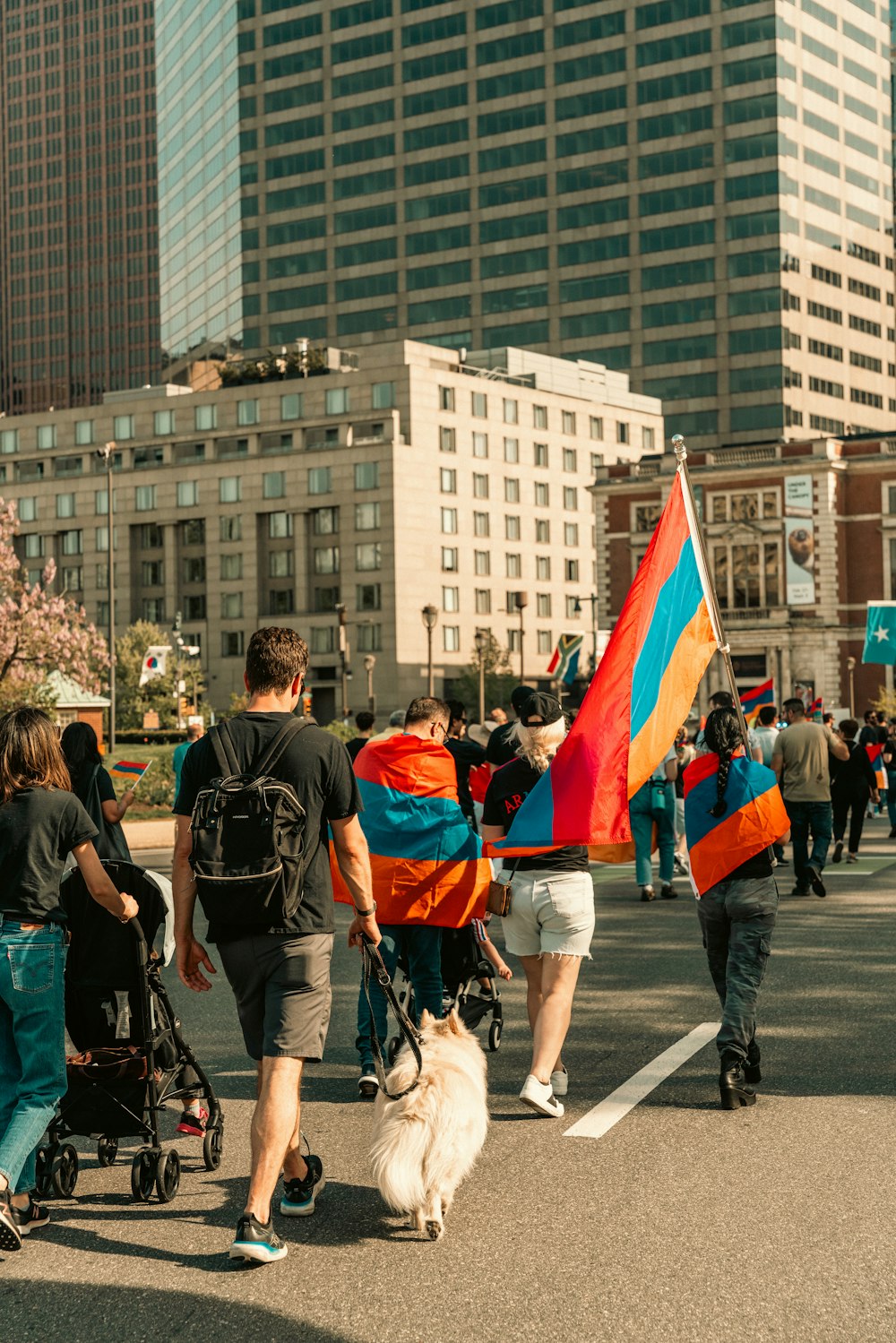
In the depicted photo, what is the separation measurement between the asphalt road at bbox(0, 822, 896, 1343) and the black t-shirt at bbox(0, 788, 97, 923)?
1.17 metres

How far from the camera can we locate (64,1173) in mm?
5984

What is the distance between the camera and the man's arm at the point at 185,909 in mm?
5625

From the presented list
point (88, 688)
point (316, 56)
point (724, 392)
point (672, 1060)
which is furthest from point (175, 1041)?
point (316, 56)

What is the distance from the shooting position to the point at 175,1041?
20.7ft

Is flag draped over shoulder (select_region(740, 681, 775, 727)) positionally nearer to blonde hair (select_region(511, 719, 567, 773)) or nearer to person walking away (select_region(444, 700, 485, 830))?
person walking away (select_region(444, 700, 485, 830))

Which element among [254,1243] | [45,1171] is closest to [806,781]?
[45,1171]

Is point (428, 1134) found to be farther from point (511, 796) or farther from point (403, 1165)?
point (511, 796)

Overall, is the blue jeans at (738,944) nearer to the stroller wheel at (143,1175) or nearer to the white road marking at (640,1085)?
the white road marking at (640,1085)

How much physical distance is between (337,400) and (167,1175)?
9907 cm

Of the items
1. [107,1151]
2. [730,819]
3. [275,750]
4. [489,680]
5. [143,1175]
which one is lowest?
[107,1151]

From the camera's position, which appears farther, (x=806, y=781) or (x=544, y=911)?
(x=806, y=781)

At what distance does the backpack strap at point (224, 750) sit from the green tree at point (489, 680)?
90536 millimetres

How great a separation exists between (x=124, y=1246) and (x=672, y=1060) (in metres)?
3.62

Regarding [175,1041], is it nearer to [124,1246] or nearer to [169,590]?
[124,1246]
